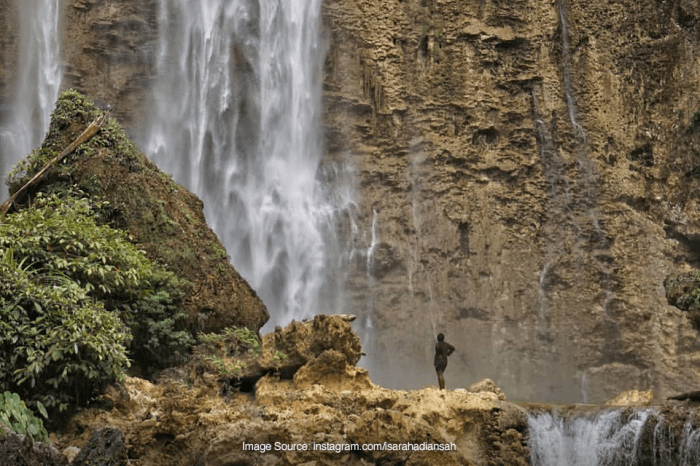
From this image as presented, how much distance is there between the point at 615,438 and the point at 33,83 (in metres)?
19.1

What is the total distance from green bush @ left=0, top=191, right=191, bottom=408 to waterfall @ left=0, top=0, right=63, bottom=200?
12.3m

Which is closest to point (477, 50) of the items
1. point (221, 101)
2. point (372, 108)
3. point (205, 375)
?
point (372, 108)

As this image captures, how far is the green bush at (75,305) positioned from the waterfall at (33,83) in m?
12.3

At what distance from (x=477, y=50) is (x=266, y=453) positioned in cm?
1734

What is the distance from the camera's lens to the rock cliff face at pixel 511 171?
69.5 ft

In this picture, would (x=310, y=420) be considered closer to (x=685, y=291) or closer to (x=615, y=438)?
(x=615, y=438)

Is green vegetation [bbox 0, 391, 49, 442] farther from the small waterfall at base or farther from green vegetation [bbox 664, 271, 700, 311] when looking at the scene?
green vegetation [bbox 664, 271, 700, 311]

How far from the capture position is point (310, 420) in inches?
334

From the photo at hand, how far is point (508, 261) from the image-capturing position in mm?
21859

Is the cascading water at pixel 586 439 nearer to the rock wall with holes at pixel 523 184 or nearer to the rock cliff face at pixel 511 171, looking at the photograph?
the rock wall with holes at pixel 523 184

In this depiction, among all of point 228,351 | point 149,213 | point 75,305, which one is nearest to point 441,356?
point 228,351

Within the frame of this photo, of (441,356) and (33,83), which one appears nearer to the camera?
(441,356)

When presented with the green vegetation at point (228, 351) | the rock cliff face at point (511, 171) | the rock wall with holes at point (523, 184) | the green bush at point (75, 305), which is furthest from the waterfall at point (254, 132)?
the green bush at point (75, 305)

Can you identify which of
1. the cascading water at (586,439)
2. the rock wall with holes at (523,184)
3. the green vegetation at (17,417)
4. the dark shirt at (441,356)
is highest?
the rock wall with holes at (523,184)
